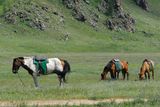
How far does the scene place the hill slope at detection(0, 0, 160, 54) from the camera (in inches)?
5546

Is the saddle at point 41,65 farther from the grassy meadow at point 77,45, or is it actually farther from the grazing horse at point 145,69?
the grassy meadow at point 77,45

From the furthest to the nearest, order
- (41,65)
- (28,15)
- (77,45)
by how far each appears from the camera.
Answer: (28,15), (77,45), (41,65)

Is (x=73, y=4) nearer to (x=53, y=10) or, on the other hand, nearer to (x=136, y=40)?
(x=53, y=10)

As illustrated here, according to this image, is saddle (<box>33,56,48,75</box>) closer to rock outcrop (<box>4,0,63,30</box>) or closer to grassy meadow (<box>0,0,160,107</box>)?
grassy meadow (<box>0,0,160,107</box>)

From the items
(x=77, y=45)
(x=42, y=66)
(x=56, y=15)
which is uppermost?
(x=56, y=15)

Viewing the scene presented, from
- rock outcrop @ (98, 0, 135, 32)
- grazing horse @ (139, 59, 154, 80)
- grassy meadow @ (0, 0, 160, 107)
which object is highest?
rock outcrop @ (98, 0, 135, 32)

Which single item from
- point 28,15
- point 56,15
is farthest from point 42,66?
point 56,15

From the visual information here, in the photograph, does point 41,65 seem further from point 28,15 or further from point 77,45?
point 28,15

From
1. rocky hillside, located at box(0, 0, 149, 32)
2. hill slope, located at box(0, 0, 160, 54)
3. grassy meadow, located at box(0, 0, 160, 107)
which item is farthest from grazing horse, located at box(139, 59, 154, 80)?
rocky hillside, located at box(0, 0, 149, 32)

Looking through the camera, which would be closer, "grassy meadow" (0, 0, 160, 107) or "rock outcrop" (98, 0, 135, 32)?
"grassy meadow" (0, 0, 160, 107)

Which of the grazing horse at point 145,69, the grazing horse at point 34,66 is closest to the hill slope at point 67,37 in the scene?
the grazing horse at point 145,69

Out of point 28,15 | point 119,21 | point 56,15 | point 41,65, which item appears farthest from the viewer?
point 119,21

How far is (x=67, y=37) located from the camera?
163 meters

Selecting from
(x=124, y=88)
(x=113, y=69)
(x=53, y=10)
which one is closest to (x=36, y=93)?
(x=124, y=88)
